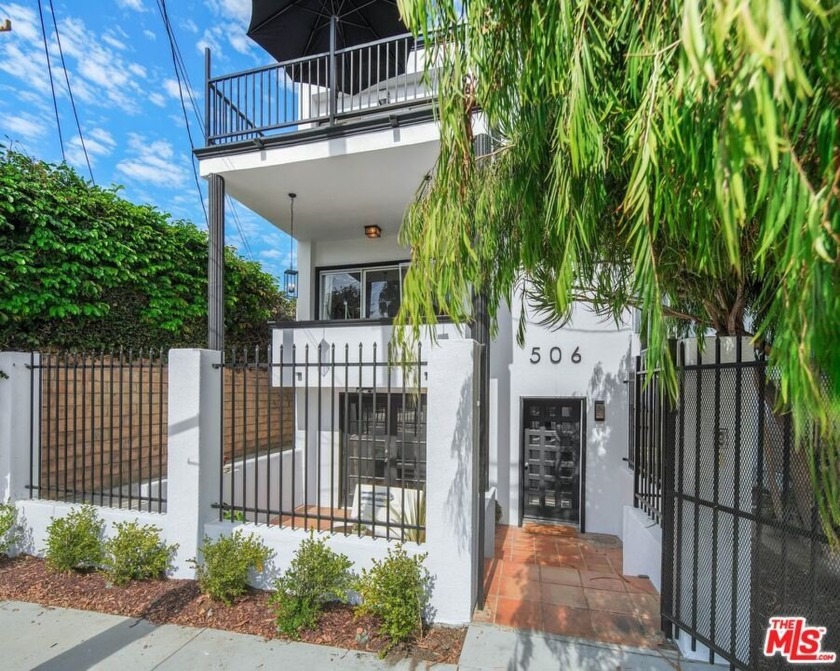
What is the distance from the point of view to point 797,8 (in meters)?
0.85

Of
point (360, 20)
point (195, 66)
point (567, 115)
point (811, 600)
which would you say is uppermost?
point (195, 66)

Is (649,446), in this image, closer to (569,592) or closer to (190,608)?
(569,592)

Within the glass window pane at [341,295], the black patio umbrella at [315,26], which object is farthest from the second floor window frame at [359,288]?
the black patio umbrella at [315,26]

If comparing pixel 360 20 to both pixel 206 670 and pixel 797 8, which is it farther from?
Result: pixel 206 670

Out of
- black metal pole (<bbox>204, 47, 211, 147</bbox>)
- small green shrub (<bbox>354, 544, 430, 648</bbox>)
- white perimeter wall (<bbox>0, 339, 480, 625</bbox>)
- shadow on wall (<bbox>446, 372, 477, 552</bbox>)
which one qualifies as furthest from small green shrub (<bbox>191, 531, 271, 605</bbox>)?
black metal pole (<bbox>204, 47, 211, 147</bbox>)

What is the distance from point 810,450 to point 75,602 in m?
5.51

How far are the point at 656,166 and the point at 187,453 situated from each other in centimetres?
457

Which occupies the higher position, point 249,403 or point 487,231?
point 487,231

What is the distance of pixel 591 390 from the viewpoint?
638cm

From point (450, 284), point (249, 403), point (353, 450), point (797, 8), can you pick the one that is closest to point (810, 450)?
point (797, 8)

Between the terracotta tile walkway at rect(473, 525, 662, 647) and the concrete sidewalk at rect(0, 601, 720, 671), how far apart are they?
0.69 feet

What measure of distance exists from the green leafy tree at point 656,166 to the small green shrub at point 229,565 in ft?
10.0

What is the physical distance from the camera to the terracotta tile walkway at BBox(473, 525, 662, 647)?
3447 mm

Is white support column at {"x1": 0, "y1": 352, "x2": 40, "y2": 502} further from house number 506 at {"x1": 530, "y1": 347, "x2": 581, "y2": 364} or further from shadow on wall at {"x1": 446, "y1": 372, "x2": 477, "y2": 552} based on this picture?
house number 506 at {"x1": 530, "y1": 347, "x2": 581, "y2": 364}
